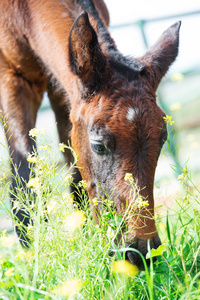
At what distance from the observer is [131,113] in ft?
7.82

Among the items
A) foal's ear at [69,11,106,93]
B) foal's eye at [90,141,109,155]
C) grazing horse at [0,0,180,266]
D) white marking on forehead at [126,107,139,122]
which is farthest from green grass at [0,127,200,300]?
foal's ear at [69,11,106,93]

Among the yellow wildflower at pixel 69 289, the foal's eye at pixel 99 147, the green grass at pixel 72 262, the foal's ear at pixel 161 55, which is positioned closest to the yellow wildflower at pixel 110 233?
the green grass at pixel 72 262

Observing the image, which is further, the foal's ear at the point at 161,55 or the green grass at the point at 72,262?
the foal's ear at the point at 161,55

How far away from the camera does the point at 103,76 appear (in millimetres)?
2635

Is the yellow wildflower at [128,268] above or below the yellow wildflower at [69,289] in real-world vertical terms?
below

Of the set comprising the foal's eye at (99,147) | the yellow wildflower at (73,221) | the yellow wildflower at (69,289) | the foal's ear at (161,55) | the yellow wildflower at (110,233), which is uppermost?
the foal's ear at (161,55)

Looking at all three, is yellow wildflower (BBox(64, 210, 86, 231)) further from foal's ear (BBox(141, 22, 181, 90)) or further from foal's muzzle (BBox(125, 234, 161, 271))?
foal's ear (BBox(141, 22, 181, 90))

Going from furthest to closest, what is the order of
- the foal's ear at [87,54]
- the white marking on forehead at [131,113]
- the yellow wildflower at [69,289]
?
the foal's ear at [87,54] → the white marking on forehead at [131,113] → the yellow wildflower at [69,289]

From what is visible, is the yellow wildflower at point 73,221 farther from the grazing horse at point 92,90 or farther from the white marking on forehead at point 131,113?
the white marking on forehead at point 131,113

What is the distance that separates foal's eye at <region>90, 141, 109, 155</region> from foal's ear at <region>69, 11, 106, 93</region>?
44cm

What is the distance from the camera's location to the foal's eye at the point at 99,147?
2.45m

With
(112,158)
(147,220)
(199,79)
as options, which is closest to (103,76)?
(112,158)

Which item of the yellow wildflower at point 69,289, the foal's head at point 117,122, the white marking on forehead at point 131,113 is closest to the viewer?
the yellow wildflower at point 69,289

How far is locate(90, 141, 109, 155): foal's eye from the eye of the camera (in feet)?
8.03
